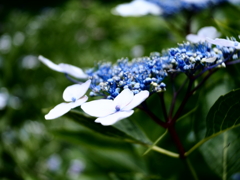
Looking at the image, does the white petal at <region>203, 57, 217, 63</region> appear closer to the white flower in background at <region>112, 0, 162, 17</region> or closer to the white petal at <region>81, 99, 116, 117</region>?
the white petal at <region>81, 99, 116, 117</region>

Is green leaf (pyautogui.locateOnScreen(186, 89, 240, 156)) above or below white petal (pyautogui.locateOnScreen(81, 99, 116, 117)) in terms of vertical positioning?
above

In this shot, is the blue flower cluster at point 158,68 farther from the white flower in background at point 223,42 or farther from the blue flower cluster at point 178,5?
the blue flower cluster at point 178,5

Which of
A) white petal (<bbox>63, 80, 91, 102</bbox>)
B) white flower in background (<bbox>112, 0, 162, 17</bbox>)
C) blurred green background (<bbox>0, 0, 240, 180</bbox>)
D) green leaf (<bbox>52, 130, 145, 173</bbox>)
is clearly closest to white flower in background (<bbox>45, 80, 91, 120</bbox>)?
white petal (<bbox>63, 80, 91, 102</bbox>)

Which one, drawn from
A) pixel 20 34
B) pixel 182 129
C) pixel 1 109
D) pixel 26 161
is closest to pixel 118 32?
pixel 20 34

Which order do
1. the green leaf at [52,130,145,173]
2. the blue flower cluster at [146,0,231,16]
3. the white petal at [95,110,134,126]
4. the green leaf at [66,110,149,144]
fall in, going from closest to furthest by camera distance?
the white petal at [95,110,134,126], the green leaf at [66,110,149,144], the green leaf at [52,130,145,173], the blue flower cluster at [146,0,231,16]

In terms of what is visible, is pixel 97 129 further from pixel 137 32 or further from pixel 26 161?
pixel 137 32

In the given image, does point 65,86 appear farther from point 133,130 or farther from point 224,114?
point 224,114
